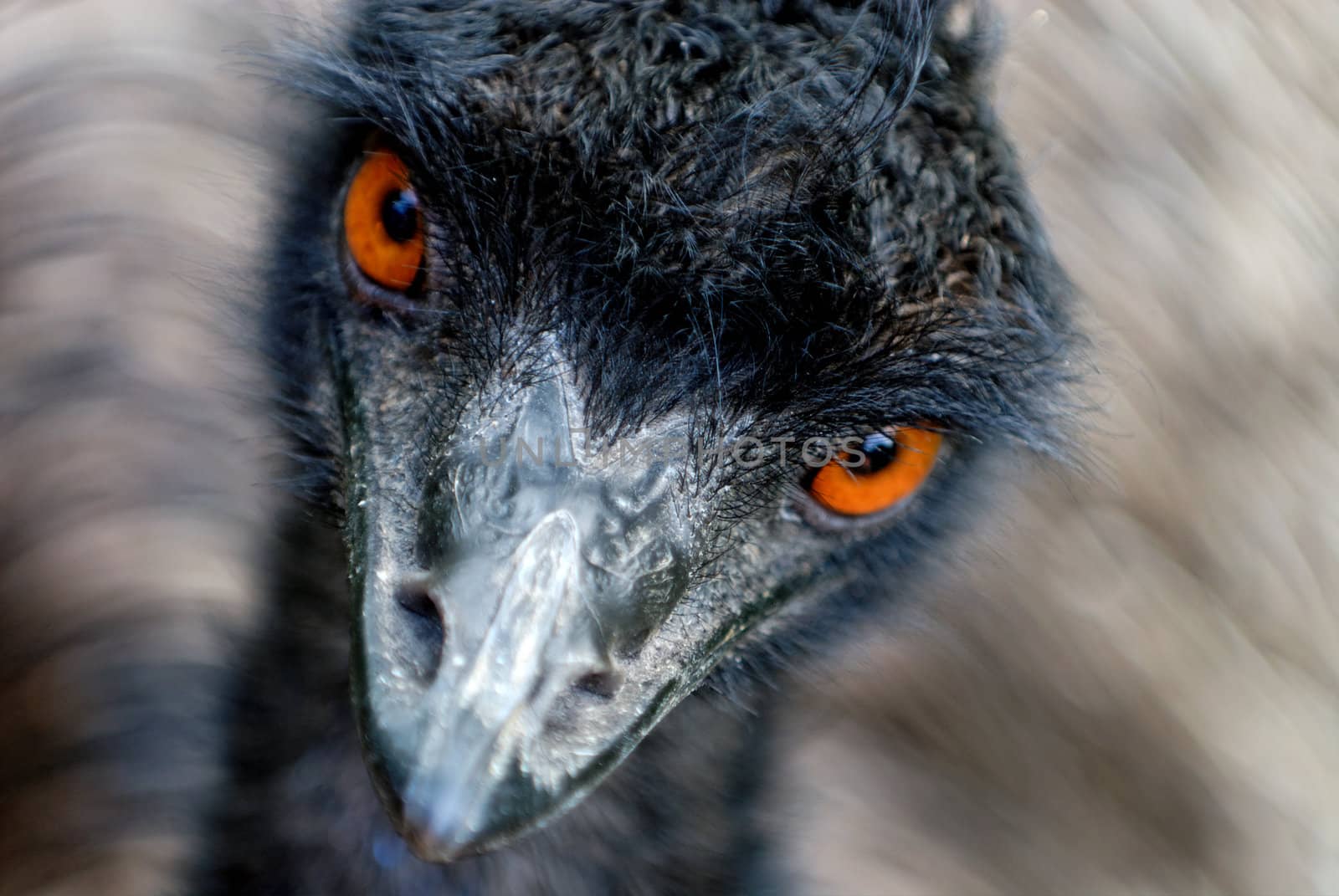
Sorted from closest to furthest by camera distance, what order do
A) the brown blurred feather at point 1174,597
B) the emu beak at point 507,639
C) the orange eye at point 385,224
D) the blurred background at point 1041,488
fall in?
the emu beak at point 507,639 < the orange eye at point 385,224 < the blurred background at point 1041,488 < the brown blurred feather at point 1174,597

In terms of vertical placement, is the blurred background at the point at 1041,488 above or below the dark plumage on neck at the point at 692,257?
below

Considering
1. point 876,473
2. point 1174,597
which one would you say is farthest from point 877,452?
point 1174,597

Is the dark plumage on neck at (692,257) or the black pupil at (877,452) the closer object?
the dark plumage on neck at (692,257)

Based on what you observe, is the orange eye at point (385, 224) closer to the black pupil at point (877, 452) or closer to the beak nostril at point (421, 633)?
the beak nostril at point (421, 633)

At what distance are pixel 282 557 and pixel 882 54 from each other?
3.14 ft

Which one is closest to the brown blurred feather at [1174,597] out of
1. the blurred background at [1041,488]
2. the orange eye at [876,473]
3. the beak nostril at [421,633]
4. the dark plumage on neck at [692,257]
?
the blurred background at [1041,488]

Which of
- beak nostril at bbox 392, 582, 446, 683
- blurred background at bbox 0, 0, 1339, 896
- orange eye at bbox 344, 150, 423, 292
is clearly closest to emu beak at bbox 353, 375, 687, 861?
Result: beak nostril at bbox 392, 582, 446, 683

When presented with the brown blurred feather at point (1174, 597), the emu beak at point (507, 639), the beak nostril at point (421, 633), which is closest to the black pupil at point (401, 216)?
the emu beak at point (507, 639)

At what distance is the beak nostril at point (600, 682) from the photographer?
126 centimetres

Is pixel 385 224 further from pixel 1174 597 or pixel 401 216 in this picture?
pixel 1174 597

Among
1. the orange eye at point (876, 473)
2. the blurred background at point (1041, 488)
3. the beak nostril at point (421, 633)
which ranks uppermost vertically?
the orange eye at point (876, 473)

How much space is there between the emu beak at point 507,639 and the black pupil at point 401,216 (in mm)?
261

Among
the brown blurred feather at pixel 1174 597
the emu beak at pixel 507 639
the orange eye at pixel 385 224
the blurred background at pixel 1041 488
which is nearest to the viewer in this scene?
the emu beak at pixel 507 639

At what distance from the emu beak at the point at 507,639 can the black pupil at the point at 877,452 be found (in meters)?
0.28
